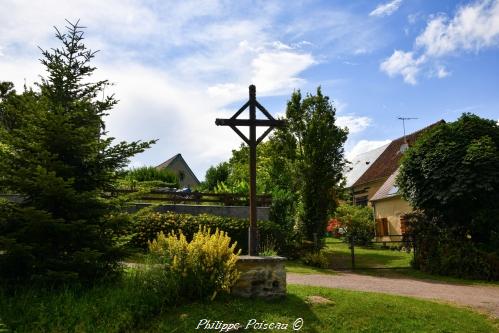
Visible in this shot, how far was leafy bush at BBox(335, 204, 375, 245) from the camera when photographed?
27.6 metres

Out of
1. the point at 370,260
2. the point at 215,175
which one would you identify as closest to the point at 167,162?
the point at 215,175

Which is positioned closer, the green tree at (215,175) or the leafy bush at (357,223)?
the leafy bush at (357,223)

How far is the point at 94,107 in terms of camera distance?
841cm

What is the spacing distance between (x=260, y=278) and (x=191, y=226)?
822 centimetres

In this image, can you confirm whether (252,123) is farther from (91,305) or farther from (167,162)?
(167,162)

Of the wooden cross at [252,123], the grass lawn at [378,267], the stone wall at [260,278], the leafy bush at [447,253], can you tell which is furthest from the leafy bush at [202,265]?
the leafy bush at [447,253]

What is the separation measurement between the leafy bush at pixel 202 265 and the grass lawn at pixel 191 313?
0.25m

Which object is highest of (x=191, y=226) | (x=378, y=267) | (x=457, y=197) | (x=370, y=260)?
(x=457, y=197)

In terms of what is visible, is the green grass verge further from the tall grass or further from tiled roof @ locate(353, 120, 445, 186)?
tiled roof @ locate(353, 120, 445, 186)

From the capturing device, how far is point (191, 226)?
15.8m

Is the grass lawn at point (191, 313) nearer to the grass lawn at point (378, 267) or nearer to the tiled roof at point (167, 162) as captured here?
the grass lawn at point (378, 267)

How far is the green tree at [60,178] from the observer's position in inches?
273

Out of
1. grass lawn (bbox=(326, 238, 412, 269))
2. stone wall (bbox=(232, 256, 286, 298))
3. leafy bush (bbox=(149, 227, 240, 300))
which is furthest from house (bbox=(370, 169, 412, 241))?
leafy bush (bbox=(149, 227, 240, 300))

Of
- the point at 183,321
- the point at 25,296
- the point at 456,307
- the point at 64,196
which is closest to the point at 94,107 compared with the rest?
the point at 64,196
